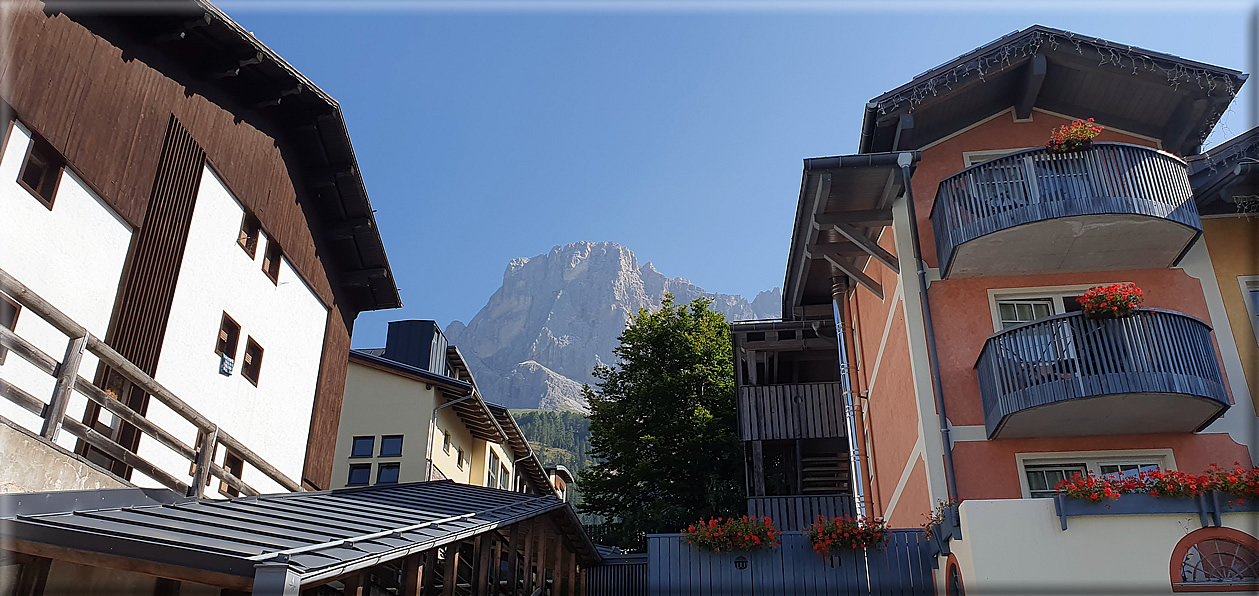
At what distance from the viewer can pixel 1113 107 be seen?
50.8 ft

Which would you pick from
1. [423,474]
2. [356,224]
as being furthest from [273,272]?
[423,474]

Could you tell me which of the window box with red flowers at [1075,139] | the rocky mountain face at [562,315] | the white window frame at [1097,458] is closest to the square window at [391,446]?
the white window frame at [1097,458]

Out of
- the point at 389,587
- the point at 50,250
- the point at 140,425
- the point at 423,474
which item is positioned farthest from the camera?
the point at 423,474

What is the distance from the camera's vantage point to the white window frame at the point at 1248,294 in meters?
13.8

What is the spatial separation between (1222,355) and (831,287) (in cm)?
738

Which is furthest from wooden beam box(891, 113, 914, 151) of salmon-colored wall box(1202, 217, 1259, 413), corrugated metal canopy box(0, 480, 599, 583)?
corrugated metal canopy box(0, 480, 599, 583)

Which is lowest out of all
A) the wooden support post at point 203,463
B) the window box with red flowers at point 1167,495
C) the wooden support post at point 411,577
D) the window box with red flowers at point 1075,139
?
the wooden support post at point 411,577

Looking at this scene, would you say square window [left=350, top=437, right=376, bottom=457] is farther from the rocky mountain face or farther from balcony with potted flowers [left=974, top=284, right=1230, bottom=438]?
the rocky mountain face

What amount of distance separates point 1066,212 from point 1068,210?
5 centimetres

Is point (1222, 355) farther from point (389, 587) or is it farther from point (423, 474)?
point (423, 474)

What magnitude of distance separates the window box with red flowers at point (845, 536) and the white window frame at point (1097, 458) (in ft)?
7.64

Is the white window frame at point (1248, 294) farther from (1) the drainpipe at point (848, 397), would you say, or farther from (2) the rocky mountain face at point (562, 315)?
(2) the rocky mountain face at point (562, 315)

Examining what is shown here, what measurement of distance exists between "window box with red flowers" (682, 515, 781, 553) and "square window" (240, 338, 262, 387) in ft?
24.6

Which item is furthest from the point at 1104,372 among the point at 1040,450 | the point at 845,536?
the point at 845,536
